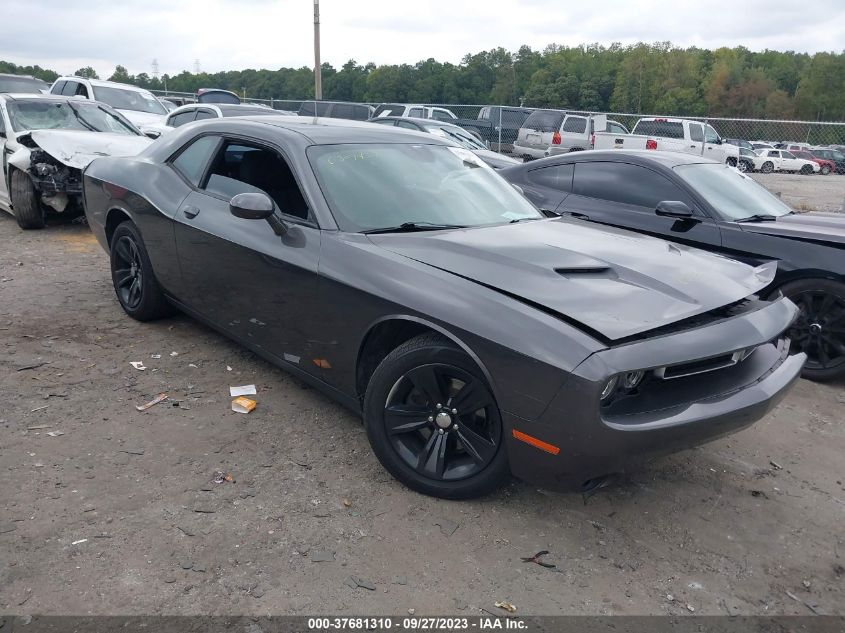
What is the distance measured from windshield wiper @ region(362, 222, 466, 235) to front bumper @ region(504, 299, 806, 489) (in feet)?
3.99

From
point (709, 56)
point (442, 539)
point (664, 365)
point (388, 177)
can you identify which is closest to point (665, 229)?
point (388, 177)

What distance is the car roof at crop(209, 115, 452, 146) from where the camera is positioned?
3904mm

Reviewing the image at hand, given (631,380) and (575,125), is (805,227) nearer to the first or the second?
(631,380)

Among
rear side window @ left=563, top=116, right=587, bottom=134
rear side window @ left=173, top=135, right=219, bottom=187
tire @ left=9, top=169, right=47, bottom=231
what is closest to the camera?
rear side window @ left=173, top=135, right=219, bottom=187

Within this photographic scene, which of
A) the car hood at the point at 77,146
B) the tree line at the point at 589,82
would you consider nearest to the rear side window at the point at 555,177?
the car hood at the point at 77,146

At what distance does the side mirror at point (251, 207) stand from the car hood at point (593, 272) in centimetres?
57

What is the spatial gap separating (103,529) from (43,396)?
5.02ft

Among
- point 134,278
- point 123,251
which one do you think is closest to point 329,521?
point 134,278

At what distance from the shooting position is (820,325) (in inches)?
189

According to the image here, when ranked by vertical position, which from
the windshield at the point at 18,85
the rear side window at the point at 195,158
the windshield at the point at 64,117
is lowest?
the rear side window at the point at 195,158

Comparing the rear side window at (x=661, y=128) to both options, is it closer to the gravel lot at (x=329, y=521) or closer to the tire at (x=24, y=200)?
the tire at (x=24, y=200)

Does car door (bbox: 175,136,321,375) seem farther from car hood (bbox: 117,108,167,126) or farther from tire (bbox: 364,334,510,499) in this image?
car hood (bbox: 117,108,167,126)

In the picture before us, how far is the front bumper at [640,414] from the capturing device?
97.8 inches

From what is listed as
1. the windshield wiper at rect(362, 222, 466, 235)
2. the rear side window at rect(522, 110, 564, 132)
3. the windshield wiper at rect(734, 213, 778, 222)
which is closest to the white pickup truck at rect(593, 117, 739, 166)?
the rear side window at rect(522, 110, 564, 132)
